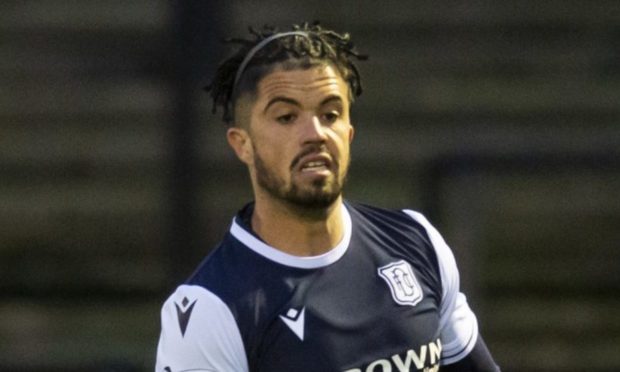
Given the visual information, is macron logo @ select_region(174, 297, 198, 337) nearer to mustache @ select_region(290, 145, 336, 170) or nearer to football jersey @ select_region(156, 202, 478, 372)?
football jersey @ select_region(156, 202, 478, 372)

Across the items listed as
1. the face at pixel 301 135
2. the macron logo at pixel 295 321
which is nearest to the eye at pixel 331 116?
the face at pixel 301 135

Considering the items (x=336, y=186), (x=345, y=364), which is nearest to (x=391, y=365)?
(x=345, y=364)

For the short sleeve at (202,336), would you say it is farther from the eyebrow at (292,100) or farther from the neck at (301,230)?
the eyebrow at (292,100)

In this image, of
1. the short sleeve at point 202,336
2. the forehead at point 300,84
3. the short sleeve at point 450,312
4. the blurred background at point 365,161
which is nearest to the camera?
the short sleeve at point 202,336

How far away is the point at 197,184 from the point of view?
291 inches

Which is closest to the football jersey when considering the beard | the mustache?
the beard

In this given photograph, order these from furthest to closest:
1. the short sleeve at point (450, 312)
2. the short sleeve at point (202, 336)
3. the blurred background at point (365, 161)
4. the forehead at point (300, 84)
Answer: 1. the blurred background at point (365, 161)
2. the short sleeve at point (450, 312)
3. the forehead at point (300, 84)
4. the short sleeve at point (202, 336)

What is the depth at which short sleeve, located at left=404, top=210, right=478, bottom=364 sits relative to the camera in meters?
4.45

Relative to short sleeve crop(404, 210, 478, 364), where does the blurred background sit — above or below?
above

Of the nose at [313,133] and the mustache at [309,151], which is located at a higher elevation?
the nose at [313,133]

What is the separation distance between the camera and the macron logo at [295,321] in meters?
4.19

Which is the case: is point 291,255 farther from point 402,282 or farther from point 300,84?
point 300,84

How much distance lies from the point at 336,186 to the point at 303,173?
0.08 metres

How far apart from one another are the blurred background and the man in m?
2.94
